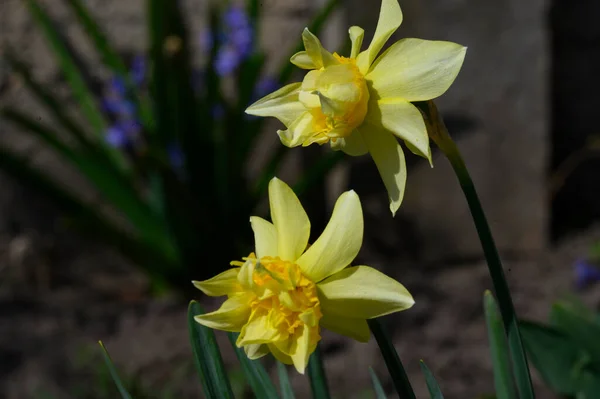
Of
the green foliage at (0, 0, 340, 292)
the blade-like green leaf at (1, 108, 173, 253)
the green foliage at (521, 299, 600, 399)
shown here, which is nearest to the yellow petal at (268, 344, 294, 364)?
the green foliage at (521, 299, 600, 399)

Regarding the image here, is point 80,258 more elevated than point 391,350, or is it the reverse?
point 391,350

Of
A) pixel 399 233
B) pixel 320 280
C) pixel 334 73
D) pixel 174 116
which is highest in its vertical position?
pixel 334 73

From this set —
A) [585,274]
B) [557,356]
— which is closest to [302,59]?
[557,356]

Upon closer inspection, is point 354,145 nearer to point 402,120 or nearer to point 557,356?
point 402,120

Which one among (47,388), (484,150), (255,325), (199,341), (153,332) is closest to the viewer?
(255,325)

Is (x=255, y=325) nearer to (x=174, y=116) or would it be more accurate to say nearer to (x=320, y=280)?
(x=320, y=280)

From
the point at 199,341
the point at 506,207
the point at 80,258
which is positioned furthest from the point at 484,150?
the point at 199,341
